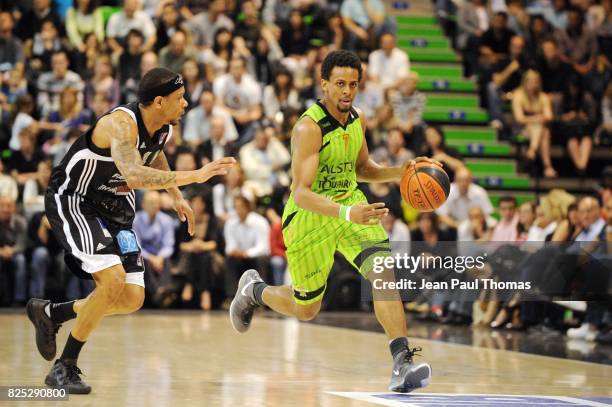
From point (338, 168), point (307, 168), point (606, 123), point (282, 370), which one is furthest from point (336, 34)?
point (307, 168)

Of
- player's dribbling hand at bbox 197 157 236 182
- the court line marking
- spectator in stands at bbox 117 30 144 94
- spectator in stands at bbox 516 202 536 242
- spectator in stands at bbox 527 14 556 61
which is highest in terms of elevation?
spectator in stands at bbox 527 14 556 61

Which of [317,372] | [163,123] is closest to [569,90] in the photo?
[317,372]

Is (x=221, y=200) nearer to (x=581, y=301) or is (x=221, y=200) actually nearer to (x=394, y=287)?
(x=581, y=301)

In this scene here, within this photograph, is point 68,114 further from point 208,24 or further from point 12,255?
point 208,24

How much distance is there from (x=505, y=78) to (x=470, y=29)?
140 centimetres

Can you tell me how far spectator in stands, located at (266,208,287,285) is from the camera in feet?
45.8

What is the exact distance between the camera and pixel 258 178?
1487 cm

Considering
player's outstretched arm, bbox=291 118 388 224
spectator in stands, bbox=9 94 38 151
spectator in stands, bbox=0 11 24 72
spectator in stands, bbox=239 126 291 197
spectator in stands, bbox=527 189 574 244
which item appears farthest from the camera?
spectator in stands, bbox=0 11 24 72

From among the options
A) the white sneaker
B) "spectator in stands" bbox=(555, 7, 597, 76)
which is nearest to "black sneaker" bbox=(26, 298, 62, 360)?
the white sneaker

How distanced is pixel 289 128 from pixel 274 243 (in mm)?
1839

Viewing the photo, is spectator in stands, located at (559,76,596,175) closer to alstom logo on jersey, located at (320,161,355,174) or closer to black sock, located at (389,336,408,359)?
alstom logo on jersey, located at (320,161,355,174)

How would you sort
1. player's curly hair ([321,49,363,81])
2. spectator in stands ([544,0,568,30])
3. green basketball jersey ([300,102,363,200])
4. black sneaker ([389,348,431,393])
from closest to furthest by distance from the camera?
1. black sneaker ([389,348,431,393])
2. player's curly hair ([321,49,363,81])
3. green basketball jersey ([300,102,363,200])
4. spectator in stands ([544,0,568,30])

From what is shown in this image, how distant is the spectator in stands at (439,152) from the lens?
15.0m

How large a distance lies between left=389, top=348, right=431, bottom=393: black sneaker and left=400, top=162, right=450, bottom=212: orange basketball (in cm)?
93
